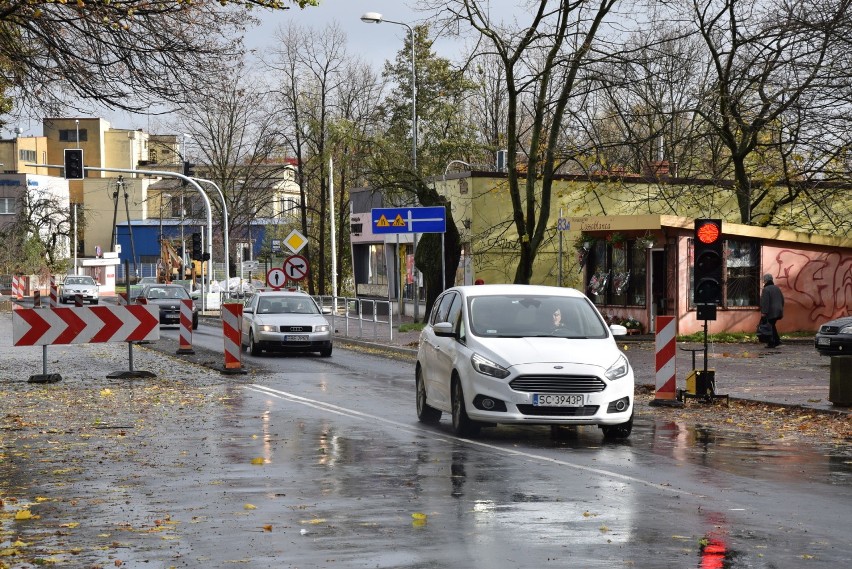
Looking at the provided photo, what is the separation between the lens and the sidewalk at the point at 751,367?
2080 cm

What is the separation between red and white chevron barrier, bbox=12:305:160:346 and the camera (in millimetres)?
23109

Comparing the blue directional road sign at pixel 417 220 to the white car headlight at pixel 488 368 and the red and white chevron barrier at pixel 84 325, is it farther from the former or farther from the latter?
the white car headlight at pixel 488 368

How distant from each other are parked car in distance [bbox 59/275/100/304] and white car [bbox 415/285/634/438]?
63046 millimetres

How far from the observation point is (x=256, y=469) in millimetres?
12141

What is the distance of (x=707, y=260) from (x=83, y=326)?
10.6 meters

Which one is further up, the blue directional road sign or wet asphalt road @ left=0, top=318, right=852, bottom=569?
the blue directional road sign

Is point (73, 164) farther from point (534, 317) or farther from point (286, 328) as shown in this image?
point (534, 317)

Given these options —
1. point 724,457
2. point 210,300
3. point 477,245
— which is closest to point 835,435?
point 724,457

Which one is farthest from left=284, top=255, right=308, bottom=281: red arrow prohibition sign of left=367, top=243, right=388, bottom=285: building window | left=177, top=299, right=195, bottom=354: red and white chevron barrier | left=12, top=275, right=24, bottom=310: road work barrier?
left=12, top=275, right=24, bottom=310: road work barrier

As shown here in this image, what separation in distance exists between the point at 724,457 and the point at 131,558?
7.30m

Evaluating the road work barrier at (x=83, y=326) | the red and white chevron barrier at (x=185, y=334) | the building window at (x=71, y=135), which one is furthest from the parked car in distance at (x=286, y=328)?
the building window at (x=71, y=135)

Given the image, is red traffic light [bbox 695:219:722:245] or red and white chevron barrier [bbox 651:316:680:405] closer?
red and white chevron barrier [bbox 651:316:680:405]

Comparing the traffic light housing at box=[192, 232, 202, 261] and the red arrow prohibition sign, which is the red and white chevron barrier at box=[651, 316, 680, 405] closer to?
the red arrow prohibition sign

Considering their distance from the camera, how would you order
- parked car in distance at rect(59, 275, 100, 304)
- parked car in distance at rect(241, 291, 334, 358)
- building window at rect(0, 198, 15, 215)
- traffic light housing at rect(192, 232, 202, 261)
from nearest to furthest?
parked car in distance at rect(241, 291, 334, 358), traffic light housing at rect(192, 232, 202, 261), parked car in distance at rect(59, 275, 100, 304), building window at rect(0, 198, 15, 215)
